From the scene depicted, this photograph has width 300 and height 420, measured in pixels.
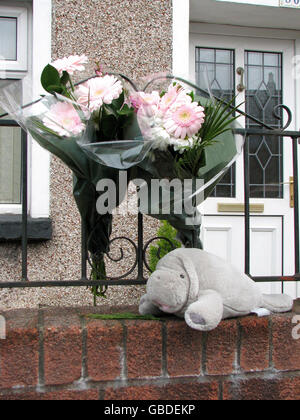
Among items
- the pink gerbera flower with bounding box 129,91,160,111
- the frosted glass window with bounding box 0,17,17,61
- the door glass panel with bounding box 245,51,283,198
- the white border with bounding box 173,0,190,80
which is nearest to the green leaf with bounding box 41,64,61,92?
the pink gerbera flower with bounding box 129,91,160,111

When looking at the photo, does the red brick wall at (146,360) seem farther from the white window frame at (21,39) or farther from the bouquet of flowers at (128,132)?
the white window frame at (21,39)

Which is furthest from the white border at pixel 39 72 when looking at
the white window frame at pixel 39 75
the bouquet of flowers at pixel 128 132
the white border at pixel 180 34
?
the bouquet of flowers at pixel 128 132

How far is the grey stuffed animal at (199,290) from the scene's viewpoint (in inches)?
44.6

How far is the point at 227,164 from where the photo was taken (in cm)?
128

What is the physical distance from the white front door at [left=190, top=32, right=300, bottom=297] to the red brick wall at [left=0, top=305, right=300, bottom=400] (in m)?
2.04

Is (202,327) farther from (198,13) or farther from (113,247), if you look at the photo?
(198,13)

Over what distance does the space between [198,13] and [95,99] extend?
2520mm

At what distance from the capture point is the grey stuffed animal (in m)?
1.13

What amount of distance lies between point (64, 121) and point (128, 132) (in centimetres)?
18

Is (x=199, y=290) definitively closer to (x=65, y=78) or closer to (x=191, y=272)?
(x=191, y=272)

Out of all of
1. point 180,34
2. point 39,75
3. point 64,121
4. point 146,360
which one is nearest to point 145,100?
point 64,121

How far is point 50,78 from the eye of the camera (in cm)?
118

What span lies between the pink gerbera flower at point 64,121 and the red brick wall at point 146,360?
56 cm

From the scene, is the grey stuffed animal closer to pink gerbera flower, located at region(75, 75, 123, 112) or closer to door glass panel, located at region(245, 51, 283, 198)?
pink gerbera flower, located at region(75, 75, 123, 112)
